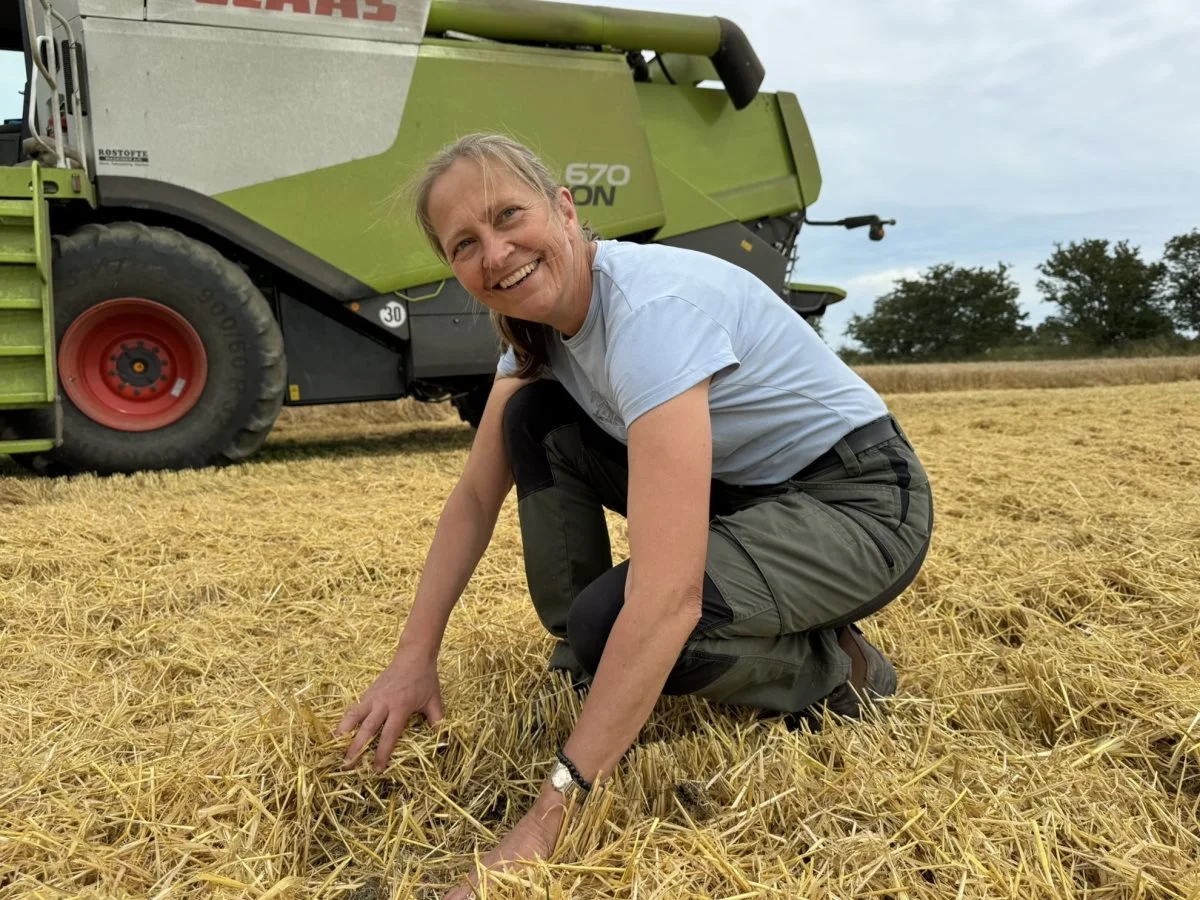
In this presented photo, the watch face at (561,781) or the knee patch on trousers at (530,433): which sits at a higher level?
the knee patch on trousers at (530,433)

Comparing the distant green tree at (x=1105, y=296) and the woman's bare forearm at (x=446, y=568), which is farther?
the distant green tree at (x=1105, y=296)

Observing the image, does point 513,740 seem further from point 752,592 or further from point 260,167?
point 260,167

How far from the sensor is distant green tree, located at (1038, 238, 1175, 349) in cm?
3098

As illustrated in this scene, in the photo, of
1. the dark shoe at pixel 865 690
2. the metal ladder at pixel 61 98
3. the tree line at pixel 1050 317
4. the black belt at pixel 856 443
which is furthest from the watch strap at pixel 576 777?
the tree line at pixel 1050 317

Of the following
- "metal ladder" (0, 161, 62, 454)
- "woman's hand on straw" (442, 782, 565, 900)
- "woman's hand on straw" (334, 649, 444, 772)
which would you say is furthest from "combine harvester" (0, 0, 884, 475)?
"woman's hand on straw" (442, 782, 565, 900)

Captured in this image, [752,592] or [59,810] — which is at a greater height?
[752,592]

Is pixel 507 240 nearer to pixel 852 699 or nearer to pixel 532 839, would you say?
pixel 532 839

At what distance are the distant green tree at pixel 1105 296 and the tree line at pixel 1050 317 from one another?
4cm

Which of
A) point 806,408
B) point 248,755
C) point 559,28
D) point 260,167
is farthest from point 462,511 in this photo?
point 559,28

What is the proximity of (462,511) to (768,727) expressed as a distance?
0.70 metres

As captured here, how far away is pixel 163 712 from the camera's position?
1892 millimetres

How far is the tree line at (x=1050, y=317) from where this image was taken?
101ft

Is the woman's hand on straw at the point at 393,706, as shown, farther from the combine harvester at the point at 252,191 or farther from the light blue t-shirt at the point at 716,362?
the combine harvester at the point at 252,191

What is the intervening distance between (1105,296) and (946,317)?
5791 millimetres
